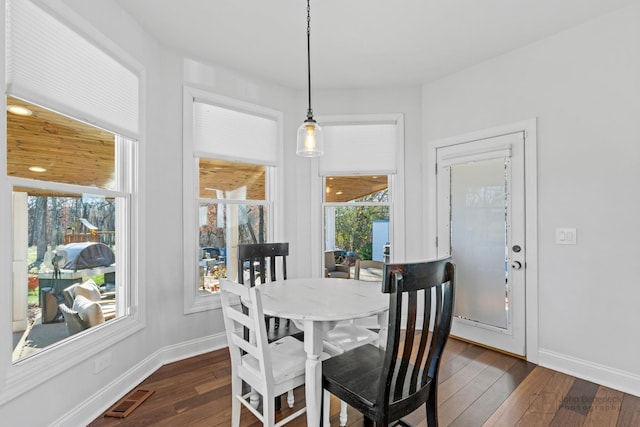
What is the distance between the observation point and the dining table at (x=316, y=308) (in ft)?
5.26

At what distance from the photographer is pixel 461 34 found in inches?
105

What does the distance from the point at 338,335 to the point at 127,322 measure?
161 centimetres

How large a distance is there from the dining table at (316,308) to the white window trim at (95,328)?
3.59ft

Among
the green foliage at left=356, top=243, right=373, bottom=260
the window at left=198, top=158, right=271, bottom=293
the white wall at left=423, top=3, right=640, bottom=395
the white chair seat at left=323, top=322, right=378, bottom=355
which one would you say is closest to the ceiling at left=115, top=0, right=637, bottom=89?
the white wall at left=423, top=3, right=640, bottom=395

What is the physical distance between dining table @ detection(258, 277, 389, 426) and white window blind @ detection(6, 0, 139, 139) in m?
1.66

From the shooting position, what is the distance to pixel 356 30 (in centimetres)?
261

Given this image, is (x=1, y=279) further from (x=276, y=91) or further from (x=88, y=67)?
(x=276, y=91)

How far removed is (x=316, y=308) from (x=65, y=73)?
205 cm

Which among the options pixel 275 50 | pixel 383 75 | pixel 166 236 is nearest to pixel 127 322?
pixel 166 236

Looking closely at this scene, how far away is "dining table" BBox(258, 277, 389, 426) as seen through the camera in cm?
160

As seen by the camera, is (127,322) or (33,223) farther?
(127,322)

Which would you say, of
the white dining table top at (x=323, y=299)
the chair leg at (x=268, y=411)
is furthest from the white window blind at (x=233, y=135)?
the chair leg at (x=268, y=411)

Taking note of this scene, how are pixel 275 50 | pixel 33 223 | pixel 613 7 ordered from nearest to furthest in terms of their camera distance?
pixel 33 223, pixel 613 7, pixel 275 50

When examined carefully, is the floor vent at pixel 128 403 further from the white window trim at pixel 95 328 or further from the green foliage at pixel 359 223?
the green foliage at pixel 359 223
